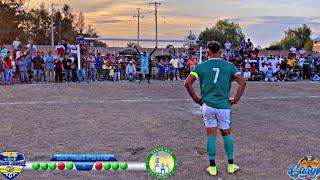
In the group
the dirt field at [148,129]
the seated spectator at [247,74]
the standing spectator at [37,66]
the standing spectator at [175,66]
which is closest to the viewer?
the dirt field at [148,129]

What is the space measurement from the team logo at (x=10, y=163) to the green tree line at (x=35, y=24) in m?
50.7

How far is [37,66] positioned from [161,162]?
18.1 metres

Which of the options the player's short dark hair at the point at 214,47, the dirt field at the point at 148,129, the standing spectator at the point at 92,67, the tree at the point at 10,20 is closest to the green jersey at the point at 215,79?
the player's short dark hair at the point at 214,47

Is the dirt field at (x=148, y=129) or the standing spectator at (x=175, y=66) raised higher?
the standing spectator at (x=175, y=66)

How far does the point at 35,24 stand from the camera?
3145 inches

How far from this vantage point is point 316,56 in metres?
31.1

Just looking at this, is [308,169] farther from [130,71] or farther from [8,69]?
[130,71]

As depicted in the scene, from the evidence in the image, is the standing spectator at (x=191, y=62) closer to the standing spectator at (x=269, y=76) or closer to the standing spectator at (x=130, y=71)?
the standing spectator at (x=130, y=71)

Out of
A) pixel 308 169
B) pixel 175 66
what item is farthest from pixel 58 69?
pixel 308 169

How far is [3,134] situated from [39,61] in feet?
42.7

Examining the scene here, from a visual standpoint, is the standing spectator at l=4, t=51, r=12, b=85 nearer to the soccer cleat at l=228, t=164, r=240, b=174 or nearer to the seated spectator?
the seated spectator

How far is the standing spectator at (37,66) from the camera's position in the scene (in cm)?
2253

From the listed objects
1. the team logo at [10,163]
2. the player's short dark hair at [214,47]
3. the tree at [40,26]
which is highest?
the tree at [40,26]

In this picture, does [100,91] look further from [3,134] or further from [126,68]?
[3,134]
